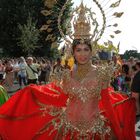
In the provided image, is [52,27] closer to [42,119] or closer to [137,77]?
[42,119]

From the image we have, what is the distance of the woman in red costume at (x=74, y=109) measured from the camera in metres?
5.45

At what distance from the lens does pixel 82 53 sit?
5477 mm

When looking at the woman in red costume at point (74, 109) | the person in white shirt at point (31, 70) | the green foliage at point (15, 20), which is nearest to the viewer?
the woman in red costume at point (74, 109)

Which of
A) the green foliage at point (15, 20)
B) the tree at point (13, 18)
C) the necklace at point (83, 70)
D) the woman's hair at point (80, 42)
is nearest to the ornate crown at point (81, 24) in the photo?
the woman's hair at point (80, 42)

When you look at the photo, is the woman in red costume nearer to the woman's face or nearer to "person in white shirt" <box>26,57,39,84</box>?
the woman's face

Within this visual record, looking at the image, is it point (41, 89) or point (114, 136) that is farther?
point (41, 89)

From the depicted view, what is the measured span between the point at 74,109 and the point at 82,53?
2.15 ft

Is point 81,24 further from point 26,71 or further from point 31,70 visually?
point 26,71

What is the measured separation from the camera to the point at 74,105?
217 inches

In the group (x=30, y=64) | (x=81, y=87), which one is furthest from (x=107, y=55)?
(x=30, y=64)

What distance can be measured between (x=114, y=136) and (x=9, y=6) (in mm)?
44475

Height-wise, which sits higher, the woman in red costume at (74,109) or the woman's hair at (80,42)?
the woman's hair at (80,42)

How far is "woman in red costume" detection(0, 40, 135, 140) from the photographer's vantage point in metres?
5.45

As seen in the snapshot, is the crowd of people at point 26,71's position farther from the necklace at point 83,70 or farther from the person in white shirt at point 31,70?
the necklace at point 83,70
